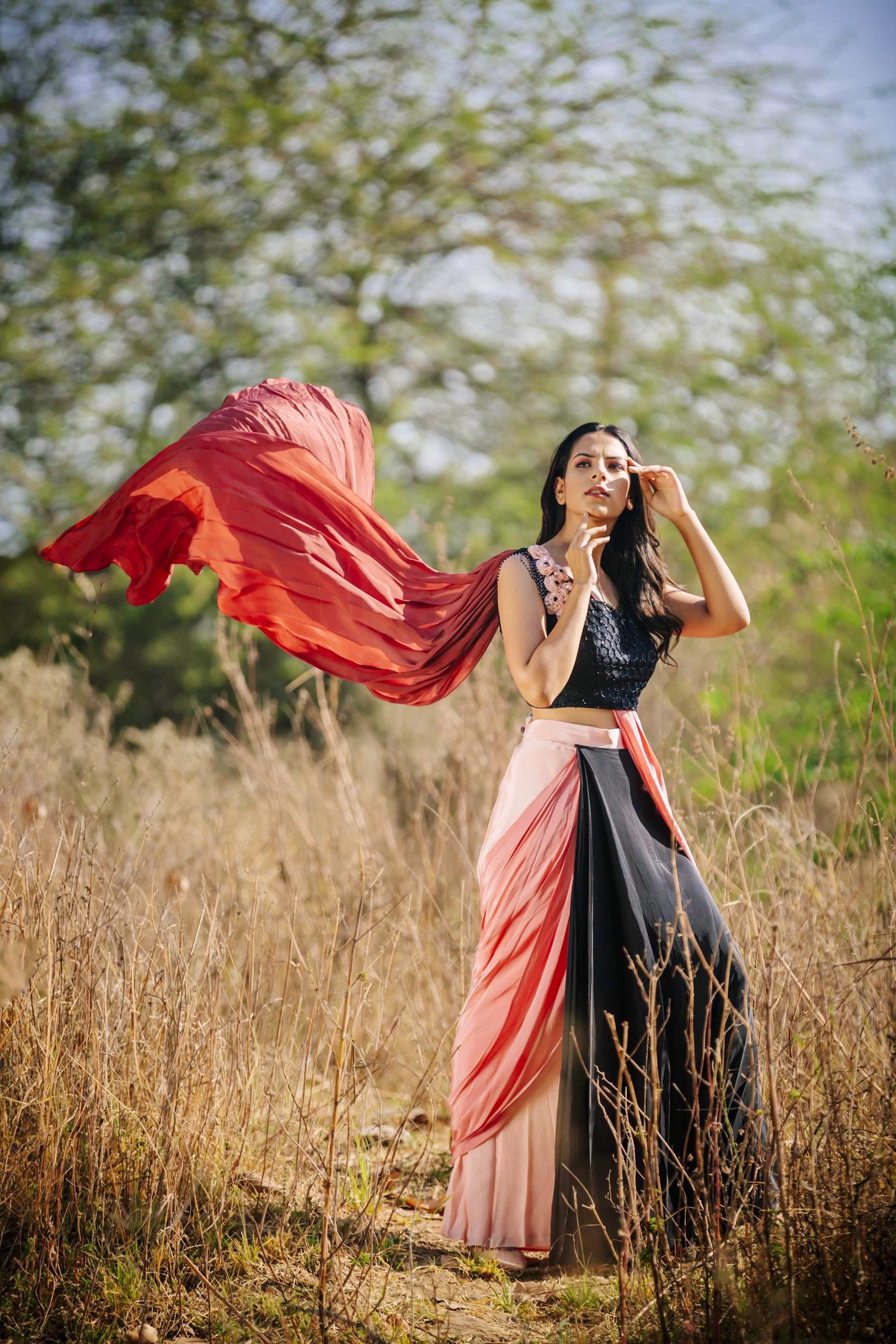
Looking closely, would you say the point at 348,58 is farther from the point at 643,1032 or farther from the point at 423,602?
the point at 643,1032

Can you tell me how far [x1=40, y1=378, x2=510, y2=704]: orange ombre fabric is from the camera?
3195 mm

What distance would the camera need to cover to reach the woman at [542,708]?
270 centimetres

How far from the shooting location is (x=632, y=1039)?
2742 millimetres

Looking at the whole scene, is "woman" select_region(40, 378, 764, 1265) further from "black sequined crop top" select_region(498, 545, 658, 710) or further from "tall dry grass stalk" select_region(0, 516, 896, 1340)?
"tall dry grass stalk" select_region(0, 516, 896, 1340)

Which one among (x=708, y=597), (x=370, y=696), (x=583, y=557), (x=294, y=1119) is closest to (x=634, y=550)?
(x=708, y=597)

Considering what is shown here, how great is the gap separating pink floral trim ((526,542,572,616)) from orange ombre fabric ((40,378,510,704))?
0.44 ft

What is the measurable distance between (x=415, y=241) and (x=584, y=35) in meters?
2.61

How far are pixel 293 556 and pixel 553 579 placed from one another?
735mm

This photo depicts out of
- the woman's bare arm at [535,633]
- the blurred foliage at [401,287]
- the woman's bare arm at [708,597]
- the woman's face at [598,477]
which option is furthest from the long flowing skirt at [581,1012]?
the blurred foliage at [401,287]

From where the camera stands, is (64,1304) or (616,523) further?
(616,523)

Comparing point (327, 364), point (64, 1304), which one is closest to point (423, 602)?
point (64, 1304)

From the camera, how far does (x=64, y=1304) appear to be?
2479 millimetres

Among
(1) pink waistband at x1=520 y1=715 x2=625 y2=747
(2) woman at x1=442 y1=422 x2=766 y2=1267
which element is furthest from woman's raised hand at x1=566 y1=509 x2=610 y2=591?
(1) pink waistband at x1=520 y1=715 x2=625 y2=747

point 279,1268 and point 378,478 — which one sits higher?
point 378,478
